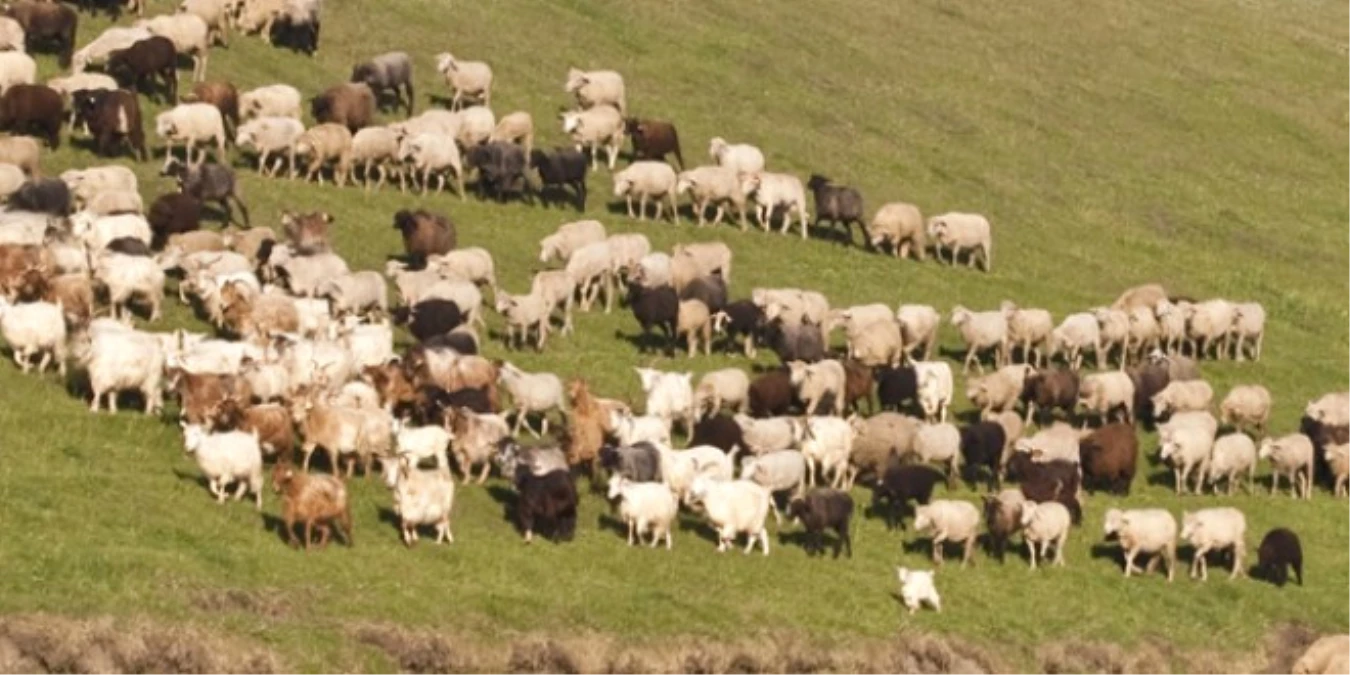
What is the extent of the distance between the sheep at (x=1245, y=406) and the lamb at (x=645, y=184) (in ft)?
41.8

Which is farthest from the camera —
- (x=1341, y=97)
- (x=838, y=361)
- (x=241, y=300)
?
(x=1341, y=97)

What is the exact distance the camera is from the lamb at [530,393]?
43.9 metres

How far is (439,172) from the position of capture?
185 feet

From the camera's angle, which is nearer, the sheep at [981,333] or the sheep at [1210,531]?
the sheep at [1210,531]

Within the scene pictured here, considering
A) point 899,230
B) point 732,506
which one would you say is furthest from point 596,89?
point 732,506

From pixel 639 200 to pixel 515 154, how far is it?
3098 millimetres

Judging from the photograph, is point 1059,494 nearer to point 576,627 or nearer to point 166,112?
point 576,627

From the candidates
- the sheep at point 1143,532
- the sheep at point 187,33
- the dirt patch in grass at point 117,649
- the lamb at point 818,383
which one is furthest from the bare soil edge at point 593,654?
the sheep at point 187,33

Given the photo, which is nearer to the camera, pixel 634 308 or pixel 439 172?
pixel 634 308

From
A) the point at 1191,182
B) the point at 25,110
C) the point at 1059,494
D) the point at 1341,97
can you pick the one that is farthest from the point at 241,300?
the point at 1341,97

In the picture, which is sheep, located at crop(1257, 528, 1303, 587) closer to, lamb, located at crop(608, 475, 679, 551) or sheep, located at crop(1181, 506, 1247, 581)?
sheep, located at crop(1181, 506, 1247, 581)

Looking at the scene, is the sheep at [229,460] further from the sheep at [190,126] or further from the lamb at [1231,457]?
the lamb at [1231,457]

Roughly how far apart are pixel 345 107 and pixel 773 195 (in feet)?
31.3

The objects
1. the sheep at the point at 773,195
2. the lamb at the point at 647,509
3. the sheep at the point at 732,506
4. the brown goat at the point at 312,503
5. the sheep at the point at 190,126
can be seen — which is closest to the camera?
the brown goat at the point at 312,503
